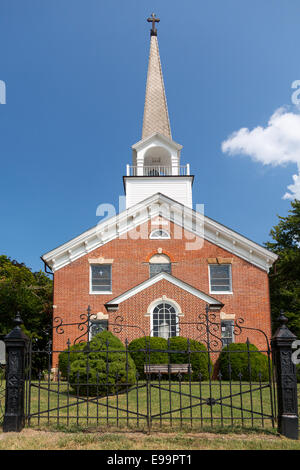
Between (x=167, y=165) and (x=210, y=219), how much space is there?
24.8 feet

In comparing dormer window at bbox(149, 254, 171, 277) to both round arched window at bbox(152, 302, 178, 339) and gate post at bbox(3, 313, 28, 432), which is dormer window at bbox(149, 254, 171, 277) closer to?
round arched window at bbox(152, 302, 178, 339)

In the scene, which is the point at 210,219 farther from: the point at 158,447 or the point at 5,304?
the point at 158,447

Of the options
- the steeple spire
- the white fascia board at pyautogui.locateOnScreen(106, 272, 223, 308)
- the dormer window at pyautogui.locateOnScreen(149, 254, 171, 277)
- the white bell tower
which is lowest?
Answer: the white fascia board at pyautogui.locateOnScreen(106, 272, 223, 308)

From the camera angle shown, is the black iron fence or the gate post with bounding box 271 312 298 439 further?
the black iron fence

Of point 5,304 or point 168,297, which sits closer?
point 168,297

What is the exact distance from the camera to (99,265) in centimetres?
2164

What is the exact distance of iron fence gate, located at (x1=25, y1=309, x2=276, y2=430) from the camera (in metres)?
8.21

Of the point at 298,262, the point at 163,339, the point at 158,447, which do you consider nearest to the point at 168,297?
the point at 163,339

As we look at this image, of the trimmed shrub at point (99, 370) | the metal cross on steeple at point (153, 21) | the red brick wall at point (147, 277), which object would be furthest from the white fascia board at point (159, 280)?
the metal cross on steeple at point (153, 21)

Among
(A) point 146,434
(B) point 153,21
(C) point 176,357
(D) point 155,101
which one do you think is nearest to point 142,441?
(A) point 146,434

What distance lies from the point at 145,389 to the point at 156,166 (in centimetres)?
1613

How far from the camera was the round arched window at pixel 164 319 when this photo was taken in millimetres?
19125

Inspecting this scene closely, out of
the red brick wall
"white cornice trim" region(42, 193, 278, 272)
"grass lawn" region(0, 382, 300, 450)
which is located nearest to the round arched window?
the red brick wall

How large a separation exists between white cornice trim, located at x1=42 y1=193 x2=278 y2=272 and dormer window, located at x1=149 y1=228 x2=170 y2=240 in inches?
28.4
